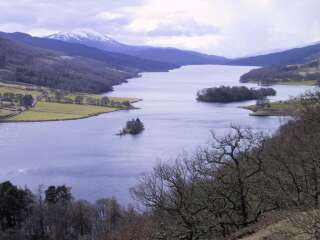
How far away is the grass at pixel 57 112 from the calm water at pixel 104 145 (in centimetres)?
210

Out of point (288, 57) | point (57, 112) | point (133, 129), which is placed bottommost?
point (133, 129)

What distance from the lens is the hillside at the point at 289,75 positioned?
75.8 metres

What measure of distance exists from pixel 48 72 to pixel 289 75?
36.1 m

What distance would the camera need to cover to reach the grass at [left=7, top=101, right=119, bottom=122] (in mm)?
48756

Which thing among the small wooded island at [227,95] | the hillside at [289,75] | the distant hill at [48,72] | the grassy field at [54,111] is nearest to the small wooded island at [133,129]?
the grassy field at [54,111]

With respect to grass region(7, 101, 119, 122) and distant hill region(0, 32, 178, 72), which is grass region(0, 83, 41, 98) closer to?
grass region(7, 101, 119, 122)

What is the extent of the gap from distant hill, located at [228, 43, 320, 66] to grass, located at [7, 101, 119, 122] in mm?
68866

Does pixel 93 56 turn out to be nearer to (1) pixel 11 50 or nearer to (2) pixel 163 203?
(1) pixel 11 50

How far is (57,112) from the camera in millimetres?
52094

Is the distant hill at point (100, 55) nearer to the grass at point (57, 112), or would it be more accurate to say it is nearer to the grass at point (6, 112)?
the grass at point (57, 112)

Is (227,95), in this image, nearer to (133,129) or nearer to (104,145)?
(133,129)

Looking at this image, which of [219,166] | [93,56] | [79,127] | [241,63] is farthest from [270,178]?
[241,63]

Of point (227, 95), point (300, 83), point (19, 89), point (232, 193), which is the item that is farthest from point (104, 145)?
point (300, 83)

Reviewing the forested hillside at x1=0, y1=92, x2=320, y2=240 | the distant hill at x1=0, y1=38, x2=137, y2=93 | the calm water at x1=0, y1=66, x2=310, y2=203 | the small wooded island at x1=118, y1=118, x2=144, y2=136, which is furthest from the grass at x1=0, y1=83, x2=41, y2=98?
the forested hillside at x1=0, y1=92, x2=320, y2=240
